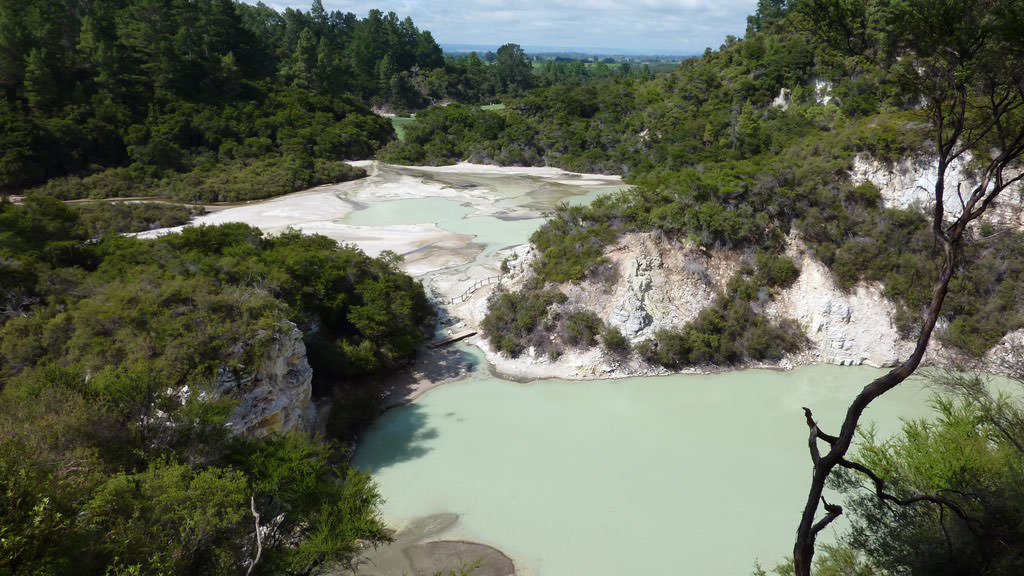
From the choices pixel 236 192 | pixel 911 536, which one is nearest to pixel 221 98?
pixel 236 192

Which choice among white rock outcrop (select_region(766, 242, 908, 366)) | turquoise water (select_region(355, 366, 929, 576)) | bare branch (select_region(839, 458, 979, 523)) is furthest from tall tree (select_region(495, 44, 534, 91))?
bare branch (select_region(839, 458, 979, 523))

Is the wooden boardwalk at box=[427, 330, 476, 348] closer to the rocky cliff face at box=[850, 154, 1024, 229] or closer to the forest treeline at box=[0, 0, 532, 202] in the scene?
the rocky cliff face at box=[850, 154, 1024, 229]

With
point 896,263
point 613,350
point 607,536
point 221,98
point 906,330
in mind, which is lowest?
point 607,536

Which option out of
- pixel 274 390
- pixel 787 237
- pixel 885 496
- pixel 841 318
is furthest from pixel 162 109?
pixel 885 496

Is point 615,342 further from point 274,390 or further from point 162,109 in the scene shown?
point 162,109

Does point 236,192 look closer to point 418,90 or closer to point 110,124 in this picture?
point 110,124

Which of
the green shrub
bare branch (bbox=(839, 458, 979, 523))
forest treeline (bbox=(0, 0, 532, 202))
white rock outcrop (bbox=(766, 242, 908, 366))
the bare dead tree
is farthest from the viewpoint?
forest treeline (bbox=(0, 0, 532, 202))
